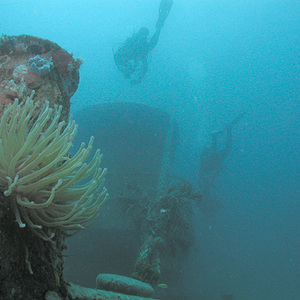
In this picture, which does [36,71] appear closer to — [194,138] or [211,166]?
[211,166]

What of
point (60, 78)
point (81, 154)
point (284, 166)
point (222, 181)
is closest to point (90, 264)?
point (60, 78)

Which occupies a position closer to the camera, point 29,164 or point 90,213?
point 29,164

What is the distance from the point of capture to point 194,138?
63656mm

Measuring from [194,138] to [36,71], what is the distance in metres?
62.5

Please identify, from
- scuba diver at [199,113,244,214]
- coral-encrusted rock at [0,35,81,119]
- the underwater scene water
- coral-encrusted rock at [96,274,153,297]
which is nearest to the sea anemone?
the underwater scene water

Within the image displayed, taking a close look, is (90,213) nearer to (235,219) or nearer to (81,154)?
(81,154)

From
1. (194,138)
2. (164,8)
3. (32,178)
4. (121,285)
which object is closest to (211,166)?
(164,8)

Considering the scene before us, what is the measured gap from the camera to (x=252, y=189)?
1877 inches

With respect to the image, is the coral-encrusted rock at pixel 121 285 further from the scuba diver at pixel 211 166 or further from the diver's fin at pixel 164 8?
the diver's fin at pixel 164 8

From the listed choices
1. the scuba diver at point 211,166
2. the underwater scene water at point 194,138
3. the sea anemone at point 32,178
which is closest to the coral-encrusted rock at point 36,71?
the underwater scene water at point 194,138

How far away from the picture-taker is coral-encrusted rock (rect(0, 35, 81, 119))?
277 cm

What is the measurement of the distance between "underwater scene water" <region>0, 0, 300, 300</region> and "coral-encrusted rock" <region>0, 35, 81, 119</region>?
477mm

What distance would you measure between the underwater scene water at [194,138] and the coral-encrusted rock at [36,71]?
1.57 feet

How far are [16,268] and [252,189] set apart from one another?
172 ft
